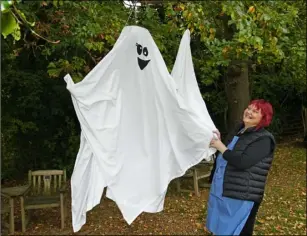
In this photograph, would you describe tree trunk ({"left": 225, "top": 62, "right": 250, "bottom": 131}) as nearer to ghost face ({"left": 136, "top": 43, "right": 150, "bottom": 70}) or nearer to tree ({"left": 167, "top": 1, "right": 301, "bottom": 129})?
tree ({"left": 167, "top": 1, "right": 301, "bottom": 129})

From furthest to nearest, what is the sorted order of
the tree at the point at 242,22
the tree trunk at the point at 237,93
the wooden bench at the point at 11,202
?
the tree trunk at the point at 237,93
the wooden bench at the point at 11,202
the tree at the point at 242,22

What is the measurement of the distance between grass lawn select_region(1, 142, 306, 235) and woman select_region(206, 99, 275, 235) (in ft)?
7.62

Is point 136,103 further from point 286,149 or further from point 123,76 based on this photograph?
point 286,149

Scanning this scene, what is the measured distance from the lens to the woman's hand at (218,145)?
3.21m

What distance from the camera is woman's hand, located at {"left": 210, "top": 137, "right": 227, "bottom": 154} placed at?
3.21 meters

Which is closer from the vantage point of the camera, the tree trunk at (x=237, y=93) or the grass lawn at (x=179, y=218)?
the grass lawn at (x=179, y=218)

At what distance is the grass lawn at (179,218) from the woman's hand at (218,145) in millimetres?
2671

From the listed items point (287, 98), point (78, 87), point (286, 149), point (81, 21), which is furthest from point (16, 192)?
point (287, 98)

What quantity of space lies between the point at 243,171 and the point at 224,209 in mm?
401

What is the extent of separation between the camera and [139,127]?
11.1ft

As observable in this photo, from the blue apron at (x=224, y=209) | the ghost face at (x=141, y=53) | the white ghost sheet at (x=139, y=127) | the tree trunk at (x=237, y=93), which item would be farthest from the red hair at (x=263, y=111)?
the tree trunk at (x=237, y=93)

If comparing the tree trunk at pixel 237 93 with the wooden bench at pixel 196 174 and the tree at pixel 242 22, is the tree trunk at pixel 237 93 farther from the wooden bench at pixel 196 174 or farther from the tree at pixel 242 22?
the tree at pixel 242 22

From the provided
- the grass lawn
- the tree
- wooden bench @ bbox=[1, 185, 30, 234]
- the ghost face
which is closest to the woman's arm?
the tree

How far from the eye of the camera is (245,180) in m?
3.24
